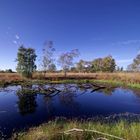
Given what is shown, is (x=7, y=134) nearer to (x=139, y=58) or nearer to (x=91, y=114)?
(x=91, y=114)

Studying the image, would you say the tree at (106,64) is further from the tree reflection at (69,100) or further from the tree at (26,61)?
the tree reflection at (69,100)

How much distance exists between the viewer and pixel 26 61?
46.4 meters

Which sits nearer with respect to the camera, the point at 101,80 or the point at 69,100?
the point at 69,100

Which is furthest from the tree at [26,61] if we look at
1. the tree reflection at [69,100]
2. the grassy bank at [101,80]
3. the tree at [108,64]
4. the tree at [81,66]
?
the tree at [81,66]

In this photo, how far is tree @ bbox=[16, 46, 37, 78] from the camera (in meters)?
45.5

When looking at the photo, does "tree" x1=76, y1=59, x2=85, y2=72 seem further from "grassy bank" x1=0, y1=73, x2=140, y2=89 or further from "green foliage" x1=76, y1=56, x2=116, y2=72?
"grassy bank" x1=0, y1=73, x2=140, y2=89

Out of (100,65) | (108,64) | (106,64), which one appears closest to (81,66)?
(100,65)

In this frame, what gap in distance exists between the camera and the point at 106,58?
85.6 m

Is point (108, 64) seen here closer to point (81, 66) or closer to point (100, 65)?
point (100, 65)

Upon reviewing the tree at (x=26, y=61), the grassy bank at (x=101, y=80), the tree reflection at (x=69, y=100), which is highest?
the tree at (x=26, y=61)

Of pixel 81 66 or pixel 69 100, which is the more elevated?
pixel 81 66

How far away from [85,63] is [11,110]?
3421 inches

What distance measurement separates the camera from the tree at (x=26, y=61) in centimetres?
4547

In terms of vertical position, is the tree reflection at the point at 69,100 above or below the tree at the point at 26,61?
below
